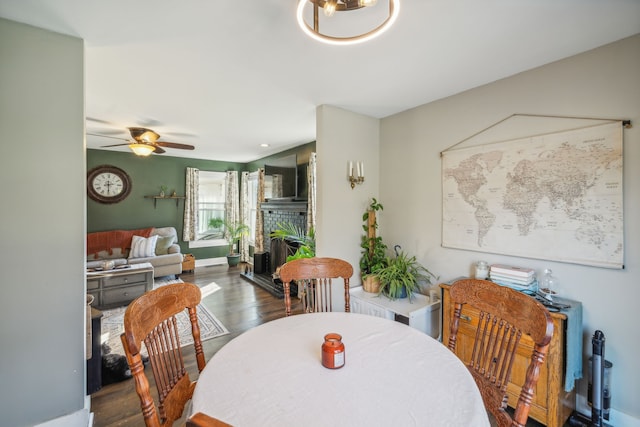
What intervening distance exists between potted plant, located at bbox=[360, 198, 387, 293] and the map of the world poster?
2.29 feet

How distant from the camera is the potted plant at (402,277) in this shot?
2707 mm

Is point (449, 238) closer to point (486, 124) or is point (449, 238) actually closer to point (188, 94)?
point (486, 124)

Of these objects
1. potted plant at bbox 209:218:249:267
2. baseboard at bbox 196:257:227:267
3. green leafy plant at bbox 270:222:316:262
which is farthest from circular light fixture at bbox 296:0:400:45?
baseboard at bbox 196:257:227:267

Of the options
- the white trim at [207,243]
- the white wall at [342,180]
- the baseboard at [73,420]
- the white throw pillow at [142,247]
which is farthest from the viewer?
the white trim at [207,243]

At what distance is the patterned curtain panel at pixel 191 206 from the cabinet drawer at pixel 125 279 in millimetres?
2250

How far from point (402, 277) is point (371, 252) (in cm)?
48

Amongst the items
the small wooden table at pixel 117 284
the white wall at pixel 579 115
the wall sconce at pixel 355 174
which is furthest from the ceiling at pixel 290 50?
the small wooden table at pixel 117 284

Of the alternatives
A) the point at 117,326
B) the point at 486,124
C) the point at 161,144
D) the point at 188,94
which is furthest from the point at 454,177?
the point at 117,326

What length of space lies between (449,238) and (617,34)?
1767 millimetres

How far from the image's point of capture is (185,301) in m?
1.36

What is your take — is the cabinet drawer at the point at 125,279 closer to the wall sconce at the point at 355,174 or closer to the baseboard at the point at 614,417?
the wall sconce at the point at 355,174

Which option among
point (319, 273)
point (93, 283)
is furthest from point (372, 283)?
point (93, 283)

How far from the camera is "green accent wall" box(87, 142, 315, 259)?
547 centimetres

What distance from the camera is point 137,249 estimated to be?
514 centimetres
